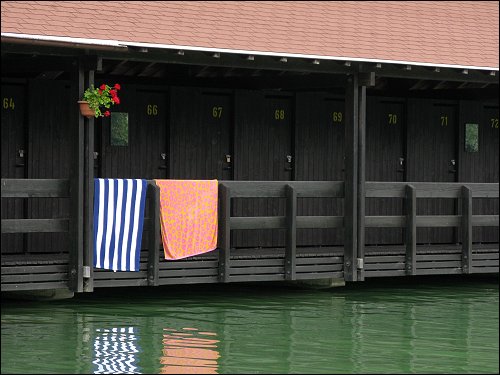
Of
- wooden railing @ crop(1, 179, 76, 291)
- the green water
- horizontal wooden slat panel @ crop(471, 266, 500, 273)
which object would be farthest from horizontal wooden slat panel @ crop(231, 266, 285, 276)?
horizontal wooden slat panel @ crop(471, 266, 500, 273)

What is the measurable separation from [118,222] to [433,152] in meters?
6.70

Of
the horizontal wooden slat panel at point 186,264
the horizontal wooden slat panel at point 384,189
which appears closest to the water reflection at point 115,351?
the horizontal wooden slat panel at point 186,264

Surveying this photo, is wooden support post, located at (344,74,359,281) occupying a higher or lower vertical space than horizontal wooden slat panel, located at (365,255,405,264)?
higher

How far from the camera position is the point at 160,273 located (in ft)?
51.7

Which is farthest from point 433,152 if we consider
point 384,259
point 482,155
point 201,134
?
point 201,134

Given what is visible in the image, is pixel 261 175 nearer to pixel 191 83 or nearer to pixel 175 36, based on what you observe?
pixel 191 83

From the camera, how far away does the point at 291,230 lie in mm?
16594

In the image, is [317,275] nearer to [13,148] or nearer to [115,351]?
[13,148]

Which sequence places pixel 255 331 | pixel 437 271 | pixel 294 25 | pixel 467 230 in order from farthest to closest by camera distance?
1. pixel 467 230
2. pixel 294 25
3. pixel 437 271
4. pixel 255 331

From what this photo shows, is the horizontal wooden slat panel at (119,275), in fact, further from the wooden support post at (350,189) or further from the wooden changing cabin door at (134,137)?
the wooden support post at (350,189)

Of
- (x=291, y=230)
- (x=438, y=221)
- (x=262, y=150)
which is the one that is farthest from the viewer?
(x=262, y=150)

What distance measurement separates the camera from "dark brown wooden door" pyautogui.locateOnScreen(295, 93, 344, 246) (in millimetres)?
19031

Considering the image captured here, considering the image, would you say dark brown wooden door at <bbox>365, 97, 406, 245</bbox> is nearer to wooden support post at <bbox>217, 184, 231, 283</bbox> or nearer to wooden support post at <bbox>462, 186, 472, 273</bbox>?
wooden support post at <bbox>462, 186, 472, 273</bbox>

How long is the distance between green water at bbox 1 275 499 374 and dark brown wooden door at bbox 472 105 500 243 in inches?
107
